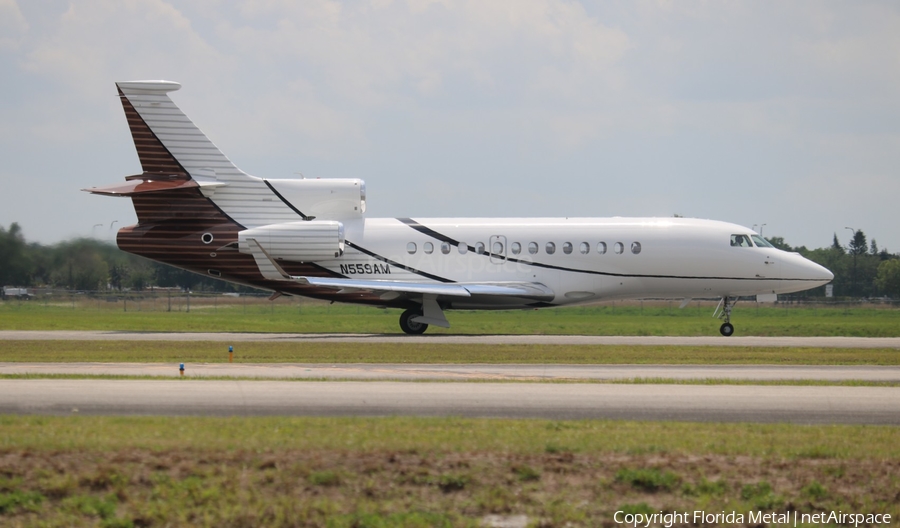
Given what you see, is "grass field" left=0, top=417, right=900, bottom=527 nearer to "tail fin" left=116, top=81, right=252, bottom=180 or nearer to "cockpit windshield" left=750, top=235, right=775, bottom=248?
"tail fin" left=116, top=81, right=252, bottom=180

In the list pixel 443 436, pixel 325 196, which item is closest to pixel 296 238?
pixel 325 196

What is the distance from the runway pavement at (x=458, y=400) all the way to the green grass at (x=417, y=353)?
6548 mm

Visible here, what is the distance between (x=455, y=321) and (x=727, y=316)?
41.0 feet

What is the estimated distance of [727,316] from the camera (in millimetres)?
36469

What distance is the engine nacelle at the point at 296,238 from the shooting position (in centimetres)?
3594

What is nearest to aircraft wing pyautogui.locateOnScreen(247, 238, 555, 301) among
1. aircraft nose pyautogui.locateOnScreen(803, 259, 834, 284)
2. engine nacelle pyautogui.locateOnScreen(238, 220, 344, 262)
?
engine nacelle pyautogui.locateOnScreen(238, 220, 344, 262)

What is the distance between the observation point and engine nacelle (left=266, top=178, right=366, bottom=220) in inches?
1449

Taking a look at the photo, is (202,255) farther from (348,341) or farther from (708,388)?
(708,388)

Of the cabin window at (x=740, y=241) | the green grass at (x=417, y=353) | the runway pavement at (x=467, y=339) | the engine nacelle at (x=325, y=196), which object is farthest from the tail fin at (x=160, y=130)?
the cabin window at (x=740, y=241)

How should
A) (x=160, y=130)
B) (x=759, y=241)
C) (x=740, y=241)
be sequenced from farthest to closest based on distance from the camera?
(x=759, y=241) → (x=740, y=241) → (x=160, y=130)

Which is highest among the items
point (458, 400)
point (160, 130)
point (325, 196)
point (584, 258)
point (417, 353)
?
point (160, 130)

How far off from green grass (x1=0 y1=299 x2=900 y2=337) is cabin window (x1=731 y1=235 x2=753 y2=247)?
12.1 ft

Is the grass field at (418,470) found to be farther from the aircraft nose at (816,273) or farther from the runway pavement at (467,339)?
the aircraft nose at (816,273)

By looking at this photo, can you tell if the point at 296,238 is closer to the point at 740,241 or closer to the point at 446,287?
the point at 446,287
